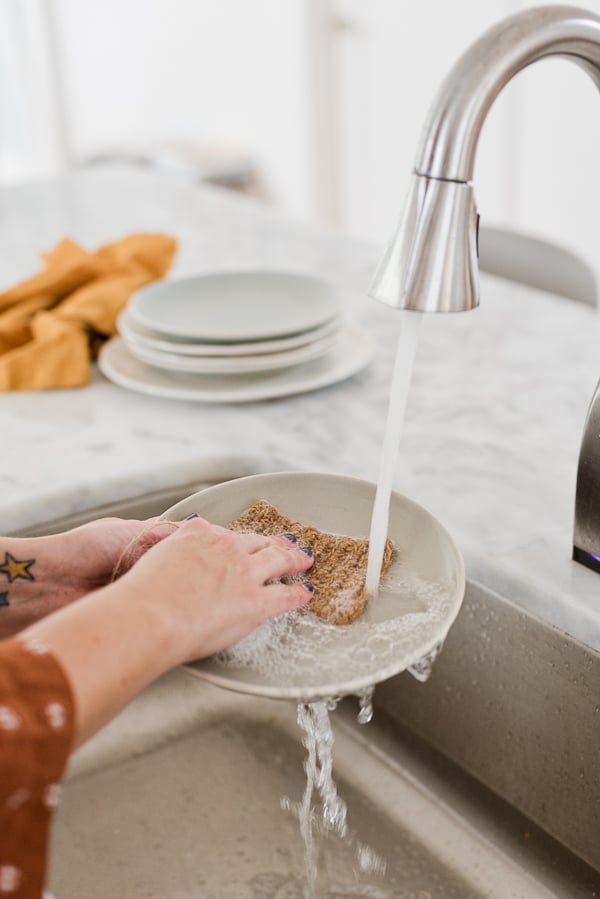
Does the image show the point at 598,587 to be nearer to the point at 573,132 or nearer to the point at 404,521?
the point at 404,521

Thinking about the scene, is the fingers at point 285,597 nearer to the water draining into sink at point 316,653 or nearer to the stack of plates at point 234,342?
the water draining into sink at point 316,653

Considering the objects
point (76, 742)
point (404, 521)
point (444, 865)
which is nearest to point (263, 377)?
point (404, 521)

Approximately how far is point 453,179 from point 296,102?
3.24 m

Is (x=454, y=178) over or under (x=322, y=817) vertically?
over

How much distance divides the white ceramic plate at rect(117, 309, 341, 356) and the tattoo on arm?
0.40 m

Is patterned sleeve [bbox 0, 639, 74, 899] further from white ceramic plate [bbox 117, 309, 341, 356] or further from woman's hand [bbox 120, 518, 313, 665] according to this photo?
white ceramic plate [bbox 117, 309, 341, 356]

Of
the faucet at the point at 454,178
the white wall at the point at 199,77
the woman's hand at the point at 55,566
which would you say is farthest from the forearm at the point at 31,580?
the white wall at the point at 199,77

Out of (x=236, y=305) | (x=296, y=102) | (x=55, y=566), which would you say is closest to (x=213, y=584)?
(x=55, y=566)

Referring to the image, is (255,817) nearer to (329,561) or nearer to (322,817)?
(322,817)

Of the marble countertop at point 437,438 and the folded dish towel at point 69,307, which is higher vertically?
the folded dish towel at point 69,307

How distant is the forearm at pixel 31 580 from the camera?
0.69 m

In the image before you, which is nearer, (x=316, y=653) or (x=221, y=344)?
(x=316, y=653)

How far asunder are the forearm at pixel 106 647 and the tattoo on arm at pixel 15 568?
16 centimetres

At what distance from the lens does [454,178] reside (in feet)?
1.61
